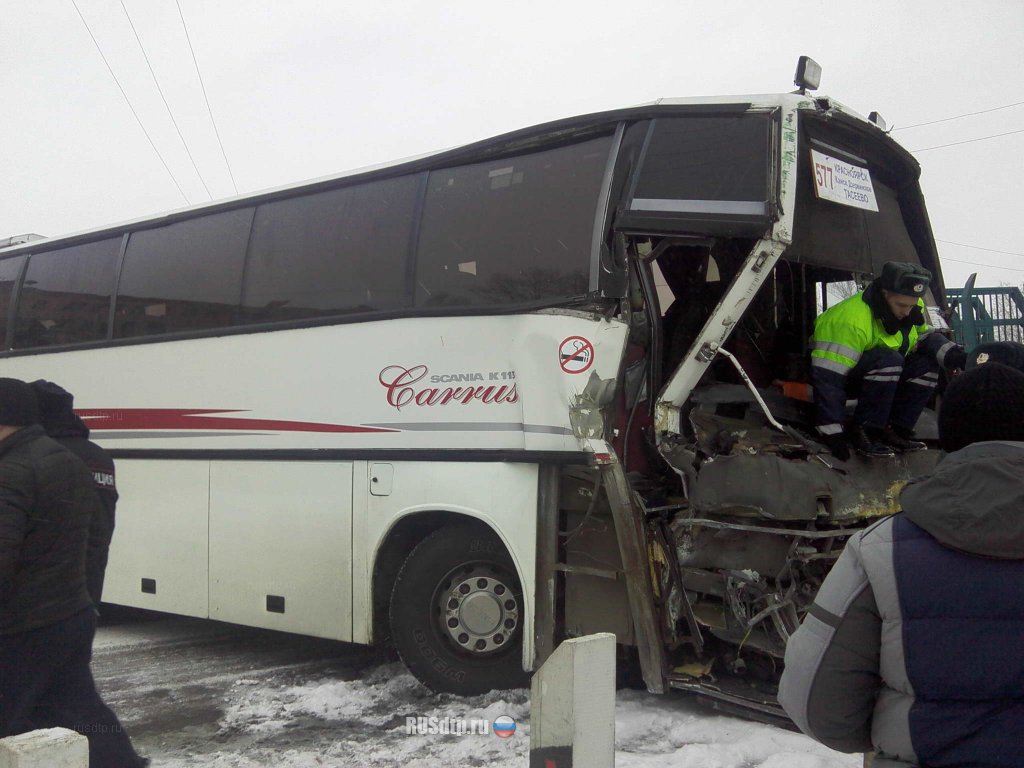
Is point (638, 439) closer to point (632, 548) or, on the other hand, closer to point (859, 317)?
point (632, 548)

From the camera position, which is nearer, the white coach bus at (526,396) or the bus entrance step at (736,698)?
the bus entrance step at (736,698)

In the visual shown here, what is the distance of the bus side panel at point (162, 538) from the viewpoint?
24.2 ft

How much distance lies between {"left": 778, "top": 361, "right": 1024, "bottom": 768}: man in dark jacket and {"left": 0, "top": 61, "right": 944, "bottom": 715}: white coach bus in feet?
9.06

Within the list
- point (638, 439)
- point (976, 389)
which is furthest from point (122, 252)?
point (976, 389)

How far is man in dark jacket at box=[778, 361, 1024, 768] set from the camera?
74.5 inches

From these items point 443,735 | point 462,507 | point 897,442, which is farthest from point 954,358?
point 443,735

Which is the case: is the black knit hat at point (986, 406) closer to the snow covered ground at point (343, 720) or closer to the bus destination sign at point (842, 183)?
the snow covered ground at point (343, 720)

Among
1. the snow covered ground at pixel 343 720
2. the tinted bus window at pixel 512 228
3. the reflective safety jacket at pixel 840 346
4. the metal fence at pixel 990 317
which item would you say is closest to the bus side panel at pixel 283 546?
the snow covered ground at pixel 343 720

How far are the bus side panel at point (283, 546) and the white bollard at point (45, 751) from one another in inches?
165

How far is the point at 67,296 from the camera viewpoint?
8648 mm

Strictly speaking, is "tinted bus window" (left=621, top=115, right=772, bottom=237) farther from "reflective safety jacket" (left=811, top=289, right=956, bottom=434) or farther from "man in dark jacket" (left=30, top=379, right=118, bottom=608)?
"man in dark jacket" (left=30, top=379, right=118, bottom=608)

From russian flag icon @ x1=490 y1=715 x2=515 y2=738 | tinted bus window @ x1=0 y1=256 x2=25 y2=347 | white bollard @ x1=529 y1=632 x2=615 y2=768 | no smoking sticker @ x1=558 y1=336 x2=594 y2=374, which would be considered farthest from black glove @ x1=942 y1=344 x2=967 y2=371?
tinted bus window @ x1=0 y1=256 x2=25 y2=347

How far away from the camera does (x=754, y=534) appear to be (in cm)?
501

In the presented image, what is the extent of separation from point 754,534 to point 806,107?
91.1 inches
